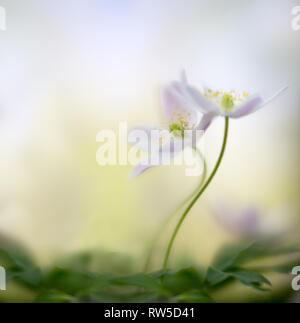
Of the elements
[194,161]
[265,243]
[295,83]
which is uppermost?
[295,83]

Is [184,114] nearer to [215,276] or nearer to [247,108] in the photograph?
[247,108]

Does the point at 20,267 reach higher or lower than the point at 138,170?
lower

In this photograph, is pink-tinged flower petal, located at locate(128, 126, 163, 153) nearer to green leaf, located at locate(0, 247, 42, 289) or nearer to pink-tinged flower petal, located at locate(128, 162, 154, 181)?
pink-tinged flower petal, located at locate(128, 162, 154, 181)

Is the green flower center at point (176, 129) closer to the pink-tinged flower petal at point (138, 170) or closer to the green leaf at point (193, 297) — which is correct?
the pink-tinged flower petal at point (138, 170)

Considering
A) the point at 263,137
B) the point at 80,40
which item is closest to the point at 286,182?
the point at 263,137

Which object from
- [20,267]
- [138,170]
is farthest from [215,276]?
[20,267]
